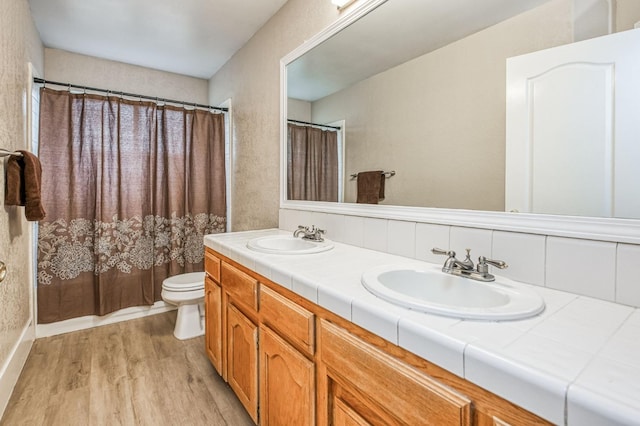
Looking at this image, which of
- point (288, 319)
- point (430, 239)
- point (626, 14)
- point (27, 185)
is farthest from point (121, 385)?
point (626, 14)

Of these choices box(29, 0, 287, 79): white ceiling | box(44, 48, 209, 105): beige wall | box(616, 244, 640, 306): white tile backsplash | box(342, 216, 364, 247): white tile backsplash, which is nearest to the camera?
box(616, 244, 640, 306): white tile backsplash

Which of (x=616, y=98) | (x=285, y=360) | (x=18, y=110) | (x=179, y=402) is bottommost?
(x=179, y=402)

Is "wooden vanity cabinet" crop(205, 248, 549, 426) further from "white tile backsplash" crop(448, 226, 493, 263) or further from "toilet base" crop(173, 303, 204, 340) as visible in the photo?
"toilet base" crop(173, 303, 204, 340)

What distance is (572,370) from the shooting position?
503 millimetres

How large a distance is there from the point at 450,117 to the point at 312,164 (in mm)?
948

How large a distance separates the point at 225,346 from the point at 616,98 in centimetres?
186

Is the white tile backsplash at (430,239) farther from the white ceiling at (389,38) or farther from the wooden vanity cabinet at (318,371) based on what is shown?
the white ceiling at (389,38)

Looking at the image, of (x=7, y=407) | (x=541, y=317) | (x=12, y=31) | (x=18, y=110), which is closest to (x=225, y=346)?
(x=7, y=407)

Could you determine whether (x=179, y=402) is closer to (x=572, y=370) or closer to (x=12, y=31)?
(x=572, y=370)

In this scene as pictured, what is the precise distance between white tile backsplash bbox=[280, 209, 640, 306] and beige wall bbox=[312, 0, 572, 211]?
11 cm

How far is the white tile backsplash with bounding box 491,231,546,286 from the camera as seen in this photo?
0.95 metres

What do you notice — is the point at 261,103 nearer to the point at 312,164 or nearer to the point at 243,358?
the point at 312,164

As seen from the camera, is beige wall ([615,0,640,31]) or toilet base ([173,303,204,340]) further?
toilet base ([173,303,204,340])

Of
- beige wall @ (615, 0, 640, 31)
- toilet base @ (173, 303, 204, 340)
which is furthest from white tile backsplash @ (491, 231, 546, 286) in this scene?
toilet base @ (173, 303, 204, 340)
